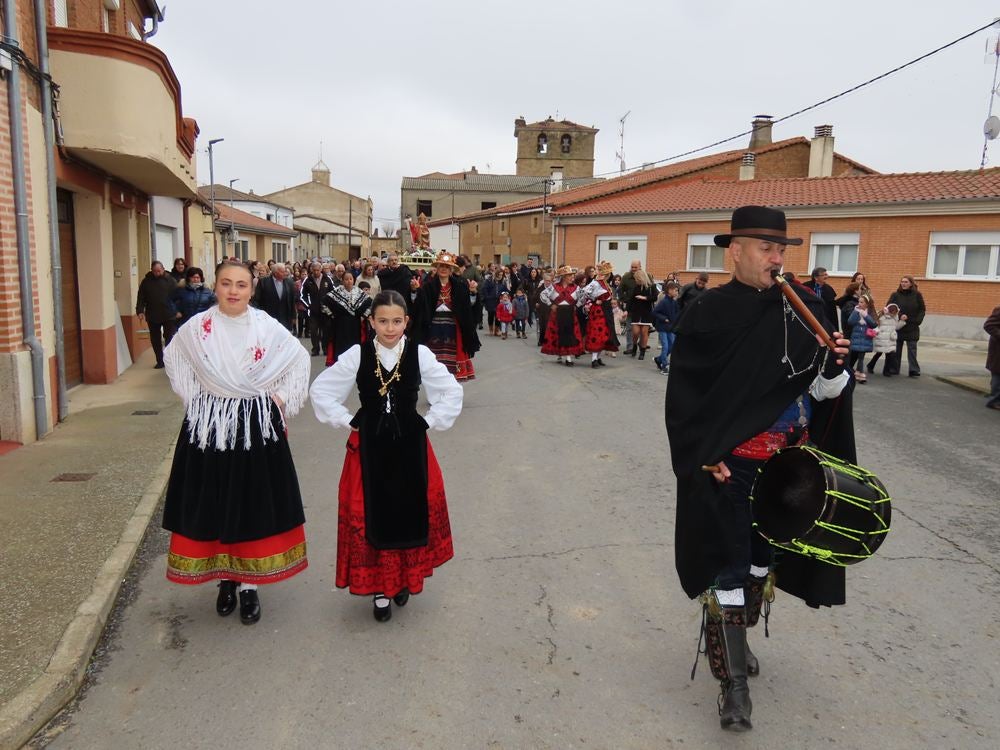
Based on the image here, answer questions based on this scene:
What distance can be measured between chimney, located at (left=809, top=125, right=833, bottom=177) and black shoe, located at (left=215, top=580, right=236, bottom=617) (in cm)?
3291

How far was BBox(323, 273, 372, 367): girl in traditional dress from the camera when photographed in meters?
9.77

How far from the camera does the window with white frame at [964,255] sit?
2053 centimetres

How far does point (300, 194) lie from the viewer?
7531 cm

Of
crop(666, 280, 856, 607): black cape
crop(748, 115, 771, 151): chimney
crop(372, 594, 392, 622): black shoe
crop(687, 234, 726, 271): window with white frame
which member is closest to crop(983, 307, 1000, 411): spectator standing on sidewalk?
crop(666, 280, 856, 607): black cape

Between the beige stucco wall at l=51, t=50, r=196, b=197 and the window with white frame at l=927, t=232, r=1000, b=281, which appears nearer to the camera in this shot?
the beige stucco wall at l=51, t=50, r=196, b=197

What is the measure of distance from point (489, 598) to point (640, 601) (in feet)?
2.63

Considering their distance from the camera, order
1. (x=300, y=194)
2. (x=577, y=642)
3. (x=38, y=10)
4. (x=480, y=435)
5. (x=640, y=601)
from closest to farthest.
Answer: (x=577, y=642) → (x=640, y=601) → (x=38, y=10) → (x=480, y=435) → (x=300, y=194)

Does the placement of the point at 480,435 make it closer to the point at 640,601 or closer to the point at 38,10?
the point at 640,601

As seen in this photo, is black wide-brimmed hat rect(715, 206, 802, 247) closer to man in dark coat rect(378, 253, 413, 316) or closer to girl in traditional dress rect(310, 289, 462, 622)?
girl in traditional dress rect(310, 289, 462, 622)

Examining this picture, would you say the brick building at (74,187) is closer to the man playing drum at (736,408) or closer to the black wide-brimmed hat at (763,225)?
the man playing drum at (736,408)

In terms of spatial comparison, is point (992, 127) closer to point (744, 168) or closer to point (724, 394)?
point (744, 168)

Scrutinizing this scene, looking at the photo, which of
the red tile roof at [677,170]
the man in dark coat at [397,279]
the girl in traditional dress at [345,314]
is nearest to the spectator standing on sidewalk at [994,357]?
the man in dark coat at [397,279]

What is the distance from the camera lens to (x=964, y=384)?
12.0 metres

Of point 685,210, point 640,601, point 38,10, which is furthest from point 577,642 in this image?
point 685,210
